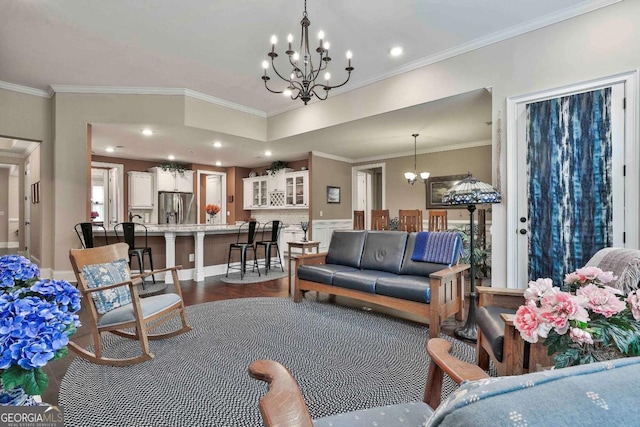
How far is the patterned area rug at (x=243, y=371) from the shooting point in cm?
178

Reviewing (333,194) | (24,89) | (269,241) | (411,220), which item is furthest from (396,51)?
(24,89)

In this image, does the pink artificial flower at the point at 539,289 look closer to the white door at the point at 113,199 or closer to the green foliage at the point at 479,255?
the green foliage at the point at 479,255

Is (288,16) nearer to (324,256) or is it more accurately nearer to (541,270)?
(324,256)

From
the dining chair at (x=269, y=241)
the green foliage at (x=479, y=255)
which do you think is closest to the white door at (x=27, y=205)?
the dining chair at (x=269, y=241)

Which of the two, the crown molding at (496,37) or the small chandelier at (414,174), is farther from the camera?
the small chandelier at (414,174)

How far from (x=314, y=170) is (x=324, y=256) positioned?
344 cm

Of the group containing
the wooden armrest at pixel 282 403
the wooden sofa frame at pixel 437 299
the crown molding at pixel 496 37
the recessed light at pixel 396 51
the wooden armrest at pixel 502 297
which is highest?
the recessed light at pixel 396 51

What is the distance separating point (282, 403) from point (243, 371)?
158 centimetres

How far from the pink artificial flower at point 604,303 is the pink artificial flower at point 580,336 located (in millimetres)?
102

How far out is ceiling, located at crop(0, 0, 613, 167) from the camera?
3070mm

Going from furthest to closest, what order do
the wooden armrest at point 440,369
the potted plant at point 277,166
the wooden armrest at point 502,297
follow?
the potted plant at point 277,166 → the wooden armrest at point 502,297 → the wooden armrest at point 440,369

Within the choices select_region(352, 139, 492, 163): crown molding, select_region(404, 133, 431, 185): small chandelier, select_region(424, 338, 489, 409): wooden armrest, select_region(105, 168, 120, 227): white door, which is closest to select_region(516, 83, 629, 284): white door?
select_region(424, 338, 489, 409): wooden armrest

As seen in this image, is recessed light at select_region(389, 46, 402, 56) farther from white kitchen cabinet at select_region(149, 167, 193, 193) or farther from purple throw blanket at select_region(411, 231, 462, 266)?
white kitchen cabinet at select_region(149, 167, 193, 193)

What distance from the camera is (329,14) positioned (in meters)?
3.16
